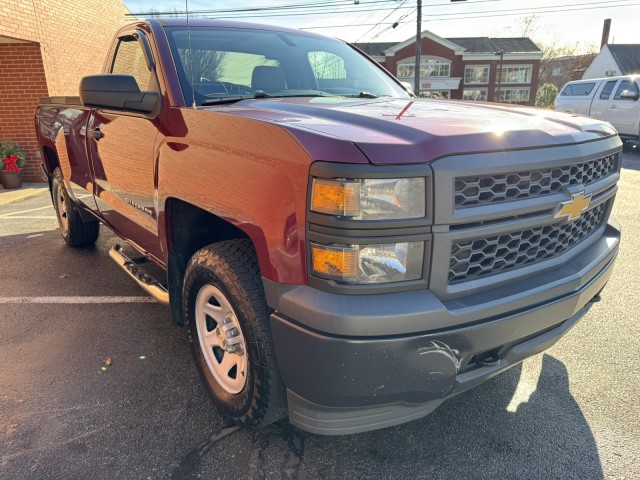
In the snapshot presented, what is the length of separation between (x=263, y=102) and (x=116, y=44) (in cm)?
188

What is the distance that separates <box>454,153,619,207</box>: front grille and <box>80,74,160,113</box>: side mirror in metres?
1.66

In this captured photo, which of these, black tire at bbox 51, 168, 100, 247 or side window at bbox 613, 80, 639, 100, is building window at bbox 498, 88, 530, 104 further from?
black tire at bbox 51, 168, 100, 247

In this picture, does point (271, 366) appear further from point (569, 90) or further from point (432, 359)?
point (569, 90)

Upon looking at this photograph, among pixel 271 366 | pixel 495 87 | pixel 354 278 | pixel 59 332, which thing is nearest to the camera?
pixel 354 278

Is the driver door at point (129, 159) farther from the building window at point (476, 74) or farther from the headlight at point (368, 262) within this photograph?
the building window at point (476, 74)

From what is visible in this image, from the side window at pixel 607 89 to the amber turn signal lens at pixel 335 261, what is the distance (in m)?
14.7

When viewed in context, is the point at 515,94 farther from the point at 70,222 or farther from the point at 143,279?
the point at 143,279

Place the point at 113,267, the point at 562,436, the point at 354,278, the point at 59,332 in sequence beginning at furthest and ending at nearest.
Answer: the point at 113,267
the point at 59,332
the point at 562,436
the point at 354,278

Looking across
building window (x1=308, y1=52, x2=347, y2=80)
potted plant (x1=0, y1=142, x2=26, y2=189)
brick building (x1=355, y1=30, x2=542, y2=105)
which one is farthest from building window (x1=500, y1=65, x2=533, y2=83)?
building window (x1=308, y1=52, x2=347, y2=80)

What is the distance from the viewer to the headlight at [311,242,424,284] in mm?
1590

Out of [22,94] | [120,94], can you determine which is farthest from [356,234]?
[22,94]

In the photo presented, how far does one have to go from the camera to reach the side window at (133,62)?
2.92 metres

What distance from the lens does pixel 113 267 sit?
15.4ft

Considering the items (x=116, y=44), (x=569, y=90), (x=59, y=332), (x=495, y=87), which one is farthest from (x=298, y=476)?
(x=495, y=87)
